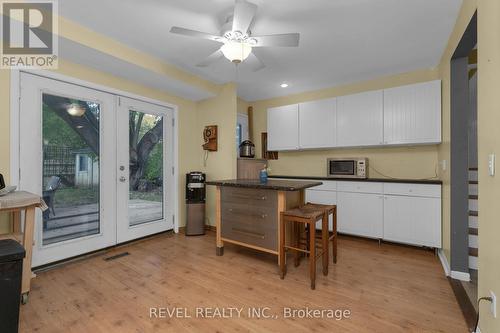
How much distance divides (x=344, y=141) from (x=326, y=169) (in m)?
0.64

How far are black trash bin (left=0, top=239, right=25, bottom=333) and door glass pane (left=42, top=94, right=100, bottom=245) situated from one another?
138cm

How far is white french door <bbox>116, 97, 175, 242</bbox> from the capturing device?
338 centimetres

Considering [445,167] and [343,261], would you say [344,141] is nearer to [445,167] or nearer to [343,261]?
[445,167]

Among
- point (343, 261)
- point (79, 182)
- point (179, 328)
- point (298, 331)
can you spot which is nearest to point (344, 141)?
point (343, 261)

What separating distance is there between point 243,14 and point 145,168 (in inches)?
108

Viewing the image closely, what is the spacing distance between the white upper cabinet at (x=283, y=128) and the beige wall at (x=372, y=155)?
382 millimetres

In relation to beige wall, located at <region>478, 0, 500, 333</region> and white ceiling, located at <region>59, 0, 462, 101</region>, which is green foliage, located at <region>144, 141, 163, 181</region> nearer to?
white ceiling, located at <region>59, 0, 462, 101</region>

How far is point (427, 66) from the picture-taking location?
134 inches

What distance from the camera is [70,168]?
2893 millimetres

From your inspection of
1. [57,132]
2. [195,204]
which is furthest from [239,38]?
[195,204]

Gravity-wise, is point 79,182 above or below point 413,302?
above

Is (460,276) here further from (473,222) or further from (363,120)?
(363,120)

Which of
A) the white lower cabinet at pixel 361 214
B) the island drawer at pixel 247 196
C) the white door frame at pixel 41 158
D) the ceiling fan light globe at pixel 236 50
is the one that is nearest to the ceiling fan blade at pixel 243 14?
the ceiling fan light globe at pixel 236 50

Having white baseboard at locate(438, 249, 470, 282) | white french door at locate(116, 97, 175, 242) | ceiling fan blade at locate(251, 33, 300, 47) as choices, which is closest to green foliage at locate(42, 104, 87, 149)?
white french door at locate(116, 97, 175, 242)
